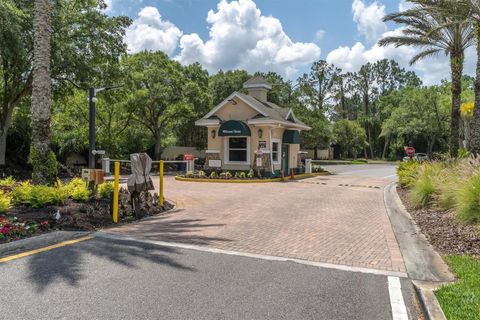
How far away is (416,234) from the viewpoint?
8.18 metres

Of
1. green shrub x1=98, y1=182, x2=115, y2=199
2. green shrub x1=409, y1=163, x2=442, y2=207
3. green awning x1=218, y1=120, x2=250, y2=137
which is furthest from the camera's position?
green awning x1=218, y1=120, x2=250, y2=137

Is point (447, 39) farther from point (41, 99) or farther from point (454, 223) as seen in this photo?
point (41, 99)

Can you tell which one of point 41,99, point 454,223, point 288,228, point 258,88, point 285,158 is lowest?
point 288,228

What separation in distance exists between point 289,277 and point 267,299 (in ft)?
2.88

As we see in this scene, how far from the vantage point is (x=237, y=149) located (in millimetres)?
23438

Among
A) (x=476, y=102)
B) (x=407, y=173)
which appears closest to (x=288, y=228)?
(x=407, y=173)

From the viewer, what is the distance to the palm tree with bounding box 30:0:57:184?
10203 millimetres

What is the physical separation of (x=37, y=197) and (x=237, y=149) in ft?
50.7

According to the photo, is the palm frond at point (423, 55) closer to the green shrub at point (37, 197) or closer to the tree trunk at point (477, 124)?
the tree trunk at point (477, 124)

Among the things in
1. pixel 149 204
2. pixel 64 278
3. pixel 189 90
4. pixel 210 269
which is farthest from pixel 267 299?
pixel 189 90

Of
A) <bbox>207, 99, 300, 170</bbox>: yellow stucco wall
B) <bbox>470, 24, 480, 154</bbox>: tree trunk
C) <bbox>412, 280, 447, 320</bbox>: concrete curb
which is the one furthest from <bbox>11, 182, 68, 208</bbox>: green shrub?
<bbox>207, 99, 300, 170</bbox>: yellow stucco wall

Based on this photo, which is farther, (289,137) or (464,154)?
(289,137)

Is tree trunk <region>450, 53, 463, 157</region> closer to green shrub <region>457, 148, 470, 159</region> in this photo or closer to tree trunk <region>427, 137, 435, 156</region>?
green shrub <region>457, 148, 470, 159</region>

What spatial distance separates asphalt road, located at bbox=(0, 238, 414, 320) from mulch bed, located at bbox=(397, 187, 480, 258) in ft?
7.18
